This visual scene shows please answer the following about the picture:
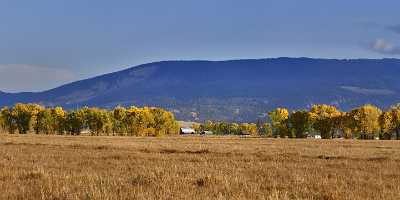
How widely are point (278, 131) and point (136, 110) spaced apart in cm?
3620

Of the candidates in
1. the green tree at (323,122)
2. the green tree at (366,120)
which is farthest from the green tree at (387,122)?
the green tree at (323,122)

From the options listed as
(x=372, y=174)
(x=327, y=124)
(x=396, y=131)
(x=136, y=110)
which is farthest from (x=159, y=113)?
(x=372, y=174)

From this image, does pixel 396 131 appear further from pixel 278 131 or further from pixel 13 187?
pixel 13 187

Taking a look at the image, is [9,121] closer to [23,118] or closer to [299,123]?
[23,118]

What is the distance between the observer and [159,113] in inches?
6535

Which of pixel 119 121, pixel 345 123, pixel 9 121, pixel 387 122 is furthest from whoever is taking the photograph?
pixel 119 121

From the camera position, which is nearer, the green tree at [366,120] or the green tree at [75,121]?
the green tree at [366,120]

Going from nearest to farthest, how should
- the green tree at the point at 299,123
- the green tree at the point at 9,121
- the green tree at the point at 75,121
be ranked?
the green tree at the point at 299,123
the green tree at the point at 75,121
the green tree at the point at 9,121

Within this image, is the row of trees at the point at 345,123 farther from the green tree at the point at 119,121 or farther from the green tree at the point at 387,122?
the green tree at the point at 119,121

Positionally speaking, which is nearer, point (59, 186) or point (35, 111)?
point (59, 186)

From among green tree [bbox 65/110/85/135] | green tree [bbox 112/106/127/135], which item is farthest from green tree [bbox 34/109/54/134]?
green tree [bbox 112/106/127/135]

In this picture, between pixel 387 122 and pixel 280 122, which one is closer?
pixel 387 122

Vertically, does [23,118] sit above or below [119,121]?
above

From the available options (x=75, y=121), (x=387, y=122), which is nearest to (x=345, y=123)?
(x=387, y=122)
